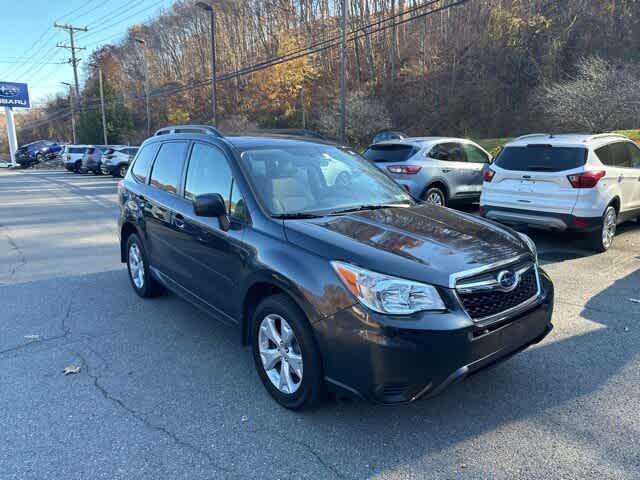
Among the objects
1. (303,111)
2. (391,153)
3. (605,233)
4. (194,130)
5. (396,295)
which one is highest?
(303,111)

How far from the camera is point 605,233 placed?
276 inches

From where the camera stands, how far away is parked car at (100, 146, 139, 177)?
24.9m

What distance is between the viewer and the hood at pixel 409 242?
2.70 meters

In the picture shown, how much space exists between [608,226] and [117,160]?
2370 cm

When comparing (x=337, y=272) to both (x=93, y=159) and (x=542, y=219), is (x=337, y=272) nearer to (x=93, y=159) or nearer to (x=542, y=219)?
(x=542, y=219)

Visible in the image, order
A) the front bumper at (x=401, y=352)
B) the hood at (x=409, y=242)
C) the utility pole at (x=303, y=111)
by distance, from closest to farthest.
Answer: the front bumper at (x=401, y=352) → the hood at (x=409, y=242) → the utility pole at (x=303, y=111)

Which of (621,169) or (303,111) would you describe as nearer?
(621,169)

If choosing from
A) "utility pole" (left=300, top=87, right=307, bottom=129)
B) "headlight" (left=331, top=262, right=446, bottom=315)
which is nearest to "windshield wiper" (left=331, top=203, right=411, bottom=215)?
"headlight" (left=331, top=262, right=446, bottom=315)

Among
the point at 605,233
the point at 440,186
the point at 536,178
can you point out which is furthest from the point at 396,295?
the point at 440,186

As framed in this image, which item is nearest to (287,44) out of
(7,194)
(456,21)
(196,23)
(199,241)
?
(456,21)

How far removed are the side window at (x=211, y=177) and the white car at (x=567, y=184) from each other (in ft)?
16.8

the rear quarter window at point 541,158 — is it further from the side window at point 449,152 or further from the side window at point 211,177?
the side window at point 211,177

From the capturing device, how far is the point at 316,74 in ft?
154

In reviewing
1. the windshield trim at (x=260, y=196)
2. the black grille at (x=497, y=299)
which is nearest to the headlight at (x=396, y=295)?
the black grille at (x=497, y=299)
